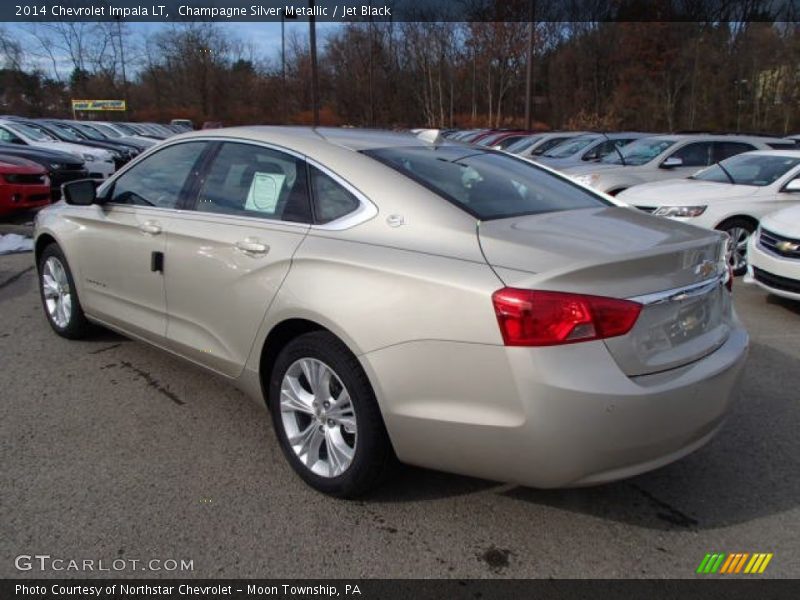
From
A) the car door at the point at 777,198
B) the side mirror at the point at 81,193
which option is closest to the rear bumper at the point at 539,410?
the side mirror at the point at 81,193

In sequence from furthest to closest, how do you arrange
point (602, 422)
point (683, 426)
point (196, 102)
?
point (196, 102)
point (683, 426)
point (602, 422)

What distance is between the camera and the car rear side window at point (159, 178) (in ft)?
12.4

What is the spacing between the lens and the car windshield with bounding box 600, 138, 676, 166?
1134cm

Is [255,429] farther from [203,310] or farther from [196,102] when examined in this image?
[196,102]

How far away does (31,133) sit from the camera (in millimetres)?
16266

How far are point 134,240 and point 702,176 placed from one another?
25.5 feet

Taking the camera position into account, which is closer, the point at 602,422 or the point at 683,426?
the point at 602,422

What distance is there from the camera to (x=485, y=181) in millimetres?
3197

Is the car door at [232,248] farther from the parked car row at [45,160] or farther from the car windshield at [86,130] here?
the car windshield at [86,130]

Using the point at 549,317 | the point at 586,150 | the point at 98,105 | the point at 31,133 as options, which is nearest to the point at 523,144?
the point at 586,150

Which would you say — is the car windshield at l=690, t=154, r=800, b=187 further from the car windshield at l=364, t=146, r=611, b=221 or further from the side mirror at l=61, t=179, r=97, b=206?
the side mirror at l=61, t=179, r=97, b=206

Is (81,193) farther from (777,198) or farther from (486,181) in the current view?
(777,198)

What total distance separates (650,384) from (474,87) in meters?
51.4
